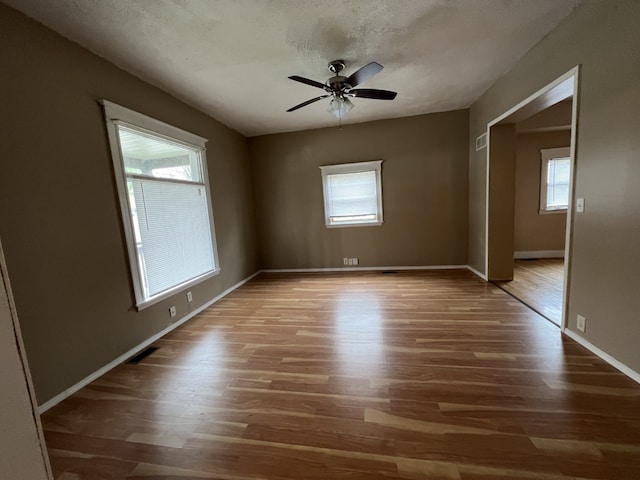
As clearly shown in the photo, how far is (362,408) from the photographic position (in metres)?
1.65

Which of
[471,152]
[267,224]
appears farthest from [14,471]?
[471,152]

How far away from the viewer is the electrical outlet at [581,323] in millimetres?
2157

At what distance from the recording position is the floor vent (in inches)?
94.7

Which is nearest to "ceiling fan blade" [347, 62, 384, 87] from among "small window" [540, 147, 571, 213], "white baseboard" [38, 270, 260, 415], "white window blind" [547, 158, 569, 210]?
"white baseboard" [38, 270, 260, 415]

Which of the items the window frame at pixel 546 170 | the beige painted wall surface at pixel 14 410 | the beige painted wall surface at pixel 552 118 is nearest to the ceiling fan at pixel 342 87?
the beige painted wall surface at pixel 14 410

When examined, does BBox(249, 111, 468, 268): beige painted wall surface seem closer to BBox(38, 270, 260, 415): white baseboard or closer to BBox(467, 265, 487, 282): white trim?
BBox(467, 265, 487, 282): white trim

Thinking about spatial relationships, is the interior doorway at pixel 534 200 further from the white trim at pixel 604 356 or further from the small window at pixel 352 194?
the small window at pixel 352 194

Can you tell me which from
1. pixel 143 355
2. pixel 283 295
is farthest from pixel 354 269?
pixel 143 355

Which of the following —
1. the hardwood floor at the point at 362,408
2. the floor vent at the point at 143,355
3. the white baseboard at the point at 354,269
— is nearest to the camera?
the hardwood floor at the point at 362,408

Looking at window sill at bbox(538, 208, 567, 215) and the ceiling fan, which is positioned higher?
the ceiling fan

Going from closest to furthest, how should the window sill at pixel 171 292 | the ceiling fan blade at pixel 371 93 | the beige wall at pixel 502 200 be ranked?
1. the window sill at pixel 171 292
2. the ceiling fan blade at pixel 371 93
3. the beige wall at pixel 502 200

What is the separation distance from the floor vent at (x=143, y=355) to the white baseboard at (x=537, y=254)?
247 inches

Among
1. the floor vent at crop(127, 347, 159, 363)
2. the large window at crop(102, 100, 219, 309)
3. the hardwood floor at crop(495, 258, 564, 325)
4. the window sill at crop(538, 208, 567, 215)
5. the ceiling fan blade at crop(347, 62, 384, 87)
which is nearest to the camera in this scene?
the ceiling fan blade at crop(347, 62, 384, 87)

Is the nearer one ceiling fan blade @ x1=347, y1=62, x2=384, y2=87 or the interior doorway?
ceiling fan blade @ x1=347, y1=62, x2=384, y2=87
